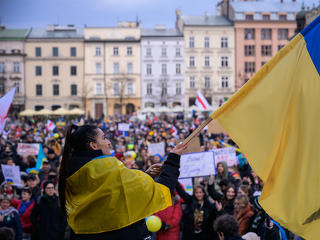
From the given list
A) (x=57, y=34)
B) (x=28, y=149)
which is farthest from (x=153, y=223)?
(x=57, y=34)

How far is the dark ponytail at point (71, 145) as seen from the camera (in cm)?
278

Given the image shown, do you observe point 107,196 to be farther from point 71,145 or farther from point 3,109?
point 3,109

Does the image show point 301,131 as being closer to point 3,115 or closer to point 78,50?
point 3,115

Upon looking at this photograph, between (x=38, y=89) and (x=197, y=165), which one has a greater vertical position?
(x=38, y=89)

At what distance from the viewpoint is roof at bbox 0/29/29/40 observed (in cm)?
5616

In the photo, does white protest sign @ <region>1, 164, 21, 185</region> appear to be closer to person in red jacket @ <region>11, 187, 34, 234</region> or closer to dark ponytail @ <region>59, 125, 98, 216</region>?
person in red jacket @ <region>11, 187, 34, 234</region>

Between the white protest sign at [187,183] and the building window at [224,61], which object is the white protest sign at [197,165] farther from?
the building window at [224,61]

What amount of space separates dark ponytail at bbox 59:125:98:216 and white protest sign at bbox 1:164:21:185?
6.13 meters

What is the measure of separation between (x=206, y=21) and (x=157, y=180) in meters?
58.2

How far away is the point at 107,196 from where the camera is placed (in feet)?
8.52

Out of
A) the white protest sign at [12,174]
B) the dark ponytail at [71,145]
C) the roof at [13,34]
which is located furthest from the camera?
the roof at [13,34]

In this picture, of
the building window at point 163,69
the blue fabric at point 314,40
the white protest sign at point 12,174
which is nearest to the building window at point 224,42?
the building window at point 163,69

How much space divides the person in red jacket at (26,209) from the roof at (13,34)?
53.1 m

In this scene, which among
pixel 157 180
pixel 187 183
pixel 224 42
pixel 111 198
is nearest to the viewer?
pixel 111 198
